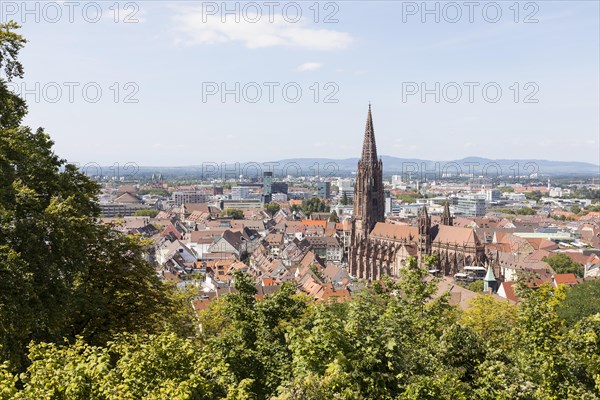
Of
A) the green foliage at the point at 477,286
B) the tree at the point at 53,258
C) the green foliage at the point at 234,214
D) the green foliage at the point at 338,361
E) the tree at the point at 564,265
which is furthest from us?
the green foliage at the point at 234,214

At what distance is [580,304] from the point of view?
4250 cm

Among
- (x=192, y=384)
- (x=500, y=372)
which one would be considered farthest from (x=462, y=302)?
(x=192, y=384)

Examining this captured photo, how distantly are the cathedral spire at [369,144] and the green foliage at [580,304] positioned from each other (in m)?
53.1

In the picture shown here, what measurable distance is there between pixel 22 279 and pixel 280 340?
7.59m

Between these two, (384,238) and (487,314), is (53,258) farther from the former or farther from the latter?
(384,238)

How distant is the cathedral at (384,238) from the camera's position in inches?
3487

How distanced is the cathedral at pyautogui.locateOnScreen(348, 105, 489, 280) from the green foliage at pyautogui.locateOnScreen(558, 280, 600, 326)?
41335 mm

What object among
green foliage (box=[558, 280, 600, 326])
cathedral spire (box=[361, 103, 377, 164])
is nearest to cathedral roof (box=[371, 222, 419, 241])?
cathedral spire (box=[361, 103, 377, 164])

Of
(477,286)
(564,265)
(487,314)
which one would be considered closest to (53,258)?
(487,314)

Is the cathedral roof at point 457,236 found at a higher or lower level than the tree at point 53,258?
lower

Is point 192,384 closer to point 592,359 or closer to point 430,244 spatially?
point 592,359

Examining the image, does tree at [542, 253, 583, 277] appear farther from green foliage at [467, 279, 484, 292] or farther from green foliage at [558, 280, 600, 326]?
green foliage at [558, 280, 600, 326]

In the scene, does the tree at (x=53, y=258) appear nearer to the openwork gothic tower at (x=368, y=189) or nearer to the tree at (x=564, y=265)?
the openwork gothic tower at (x=368, y=189)

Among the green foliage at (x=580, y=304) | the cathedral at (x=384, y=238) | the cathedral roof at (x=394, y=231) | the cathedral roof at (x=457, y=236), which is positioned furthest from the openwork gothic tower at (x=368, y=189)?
the green foliage at (x=580, y=304)
